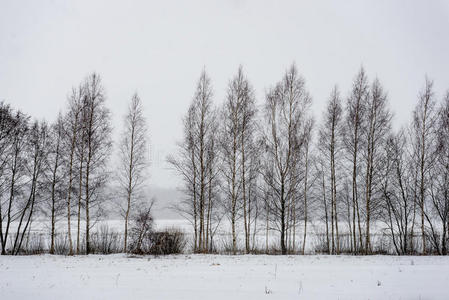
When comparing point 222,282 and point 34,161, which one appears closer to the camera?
point 222,282

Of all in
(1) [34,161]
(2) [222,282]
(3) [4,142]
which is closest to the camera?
(2) [222,282]

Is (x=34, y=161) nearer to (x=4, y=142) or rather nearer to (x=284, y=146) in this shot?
(x=4, y=142)

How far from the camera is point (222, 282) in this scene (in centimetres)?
905

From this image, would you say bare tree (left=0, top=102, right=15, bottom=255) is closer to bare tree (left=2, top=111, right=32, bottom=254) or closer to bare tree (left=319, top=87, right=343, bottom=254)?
bare tree (left=2, top=111, right=32, bottom=254)

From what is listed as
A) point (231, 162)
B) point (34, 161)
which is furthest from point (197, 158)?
point (34, 161)

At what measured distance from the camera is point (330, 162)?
21.1 meters

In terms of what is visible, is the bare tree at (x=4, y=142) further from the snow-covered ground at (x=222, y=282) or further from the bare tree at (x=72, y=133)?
the snow-covered ground at (x=222, y=282)

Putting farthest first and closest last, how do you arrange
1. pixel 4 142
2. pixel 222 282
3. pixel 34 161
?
pixel 34 161 → pixel 4 142 → pixel 222 282

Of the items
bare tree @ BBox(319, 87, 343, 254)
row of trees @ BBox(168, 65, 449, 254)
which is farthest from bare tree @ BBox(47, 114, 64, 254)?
bare tree @ BBox(319, 87, 343, 254)

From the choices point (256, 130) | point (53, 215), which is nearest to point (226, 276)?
point (256, 130)

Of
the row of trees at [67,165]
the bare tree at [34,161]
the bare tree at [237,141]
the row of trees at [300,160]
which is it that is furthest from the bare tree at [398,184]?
the bare tree at [34,161]

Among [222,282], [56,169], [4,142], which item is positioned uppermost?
[4,142]

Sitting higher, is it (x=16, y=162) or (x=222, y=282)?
(x=16, y=162)

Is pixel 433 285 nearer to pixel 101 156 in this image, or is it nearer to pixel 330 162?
pixel 330 162
